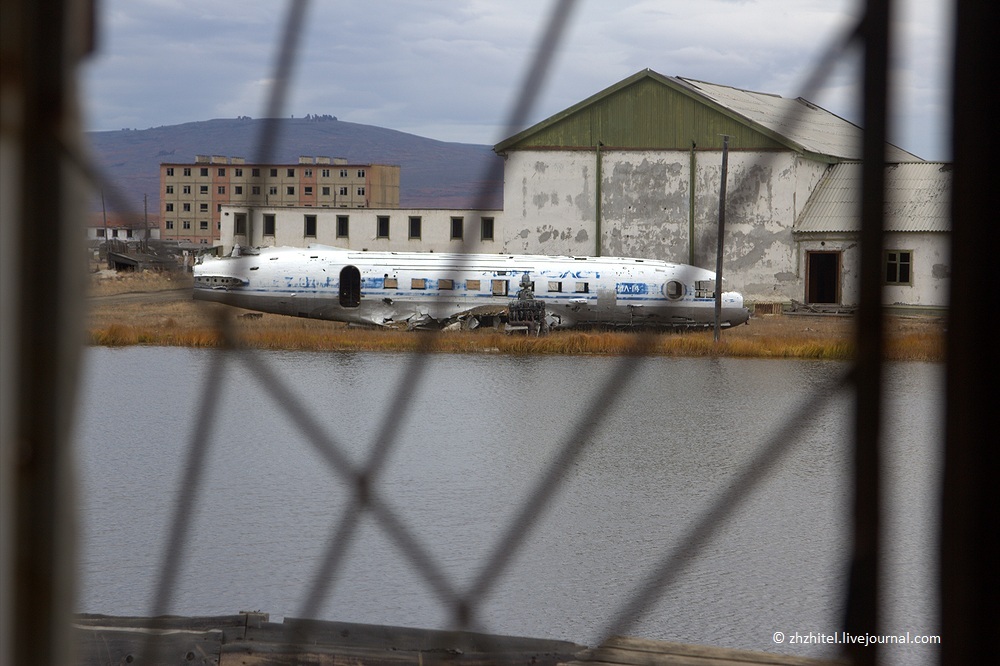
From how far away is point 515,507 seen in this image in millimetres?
9031

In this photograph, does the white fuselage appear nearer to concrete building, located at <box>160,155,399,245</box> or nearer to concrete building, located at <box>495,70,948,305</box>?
concrete building, located at <box>495,70,948,305</box>

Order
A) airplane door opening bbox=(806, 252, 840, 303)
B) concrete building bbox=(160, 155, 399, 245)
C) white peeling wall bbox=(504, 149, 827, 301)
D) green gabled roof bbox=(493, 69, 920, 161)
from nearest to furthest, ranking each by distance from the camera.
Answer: green gabled roof bbox=(493, 69, 920, 161) < white peeling wall bbox=(504, 149, 827, 301) < airplane door opening bbox=(806, 252, 840, 303) < concrete building bbox=(160, 155, 399, 245)

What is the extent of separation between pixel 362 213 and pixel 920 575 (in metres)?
24.8

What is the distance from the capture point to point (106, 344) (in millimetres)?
21375

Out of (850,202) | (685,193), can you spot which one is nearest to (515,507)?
(850,202)

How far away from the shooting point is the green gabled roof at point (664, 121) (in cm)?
2262

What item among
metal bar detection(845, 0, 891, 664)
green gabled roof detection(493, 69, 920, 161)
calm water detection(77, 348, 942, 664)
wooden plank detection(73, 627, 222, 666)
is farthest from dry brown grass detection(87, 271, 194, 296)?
metal bar detection(845, 0, 891, 664)

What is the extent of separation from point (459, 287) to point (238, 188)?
50987mm

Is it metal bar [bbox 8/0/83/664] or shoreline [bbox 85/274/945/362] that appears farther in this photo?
shoreline [bbox 85/274/945/362]

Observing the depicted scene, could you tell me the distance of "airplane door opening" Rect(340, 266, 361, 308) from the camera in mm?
21156

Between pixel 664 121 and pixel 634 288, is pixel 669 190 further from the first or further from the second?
pixel 634 288

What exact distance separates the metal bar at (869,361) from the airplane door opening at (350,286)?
20199 mm

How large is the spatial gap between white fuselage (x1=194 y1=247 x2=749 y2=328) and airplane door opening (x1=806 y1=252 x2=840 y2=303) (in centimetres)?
357

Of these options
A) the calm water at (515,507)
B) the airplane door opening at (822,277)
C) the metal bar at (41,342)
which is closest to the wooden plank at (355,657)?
the calm water at (515,507)
